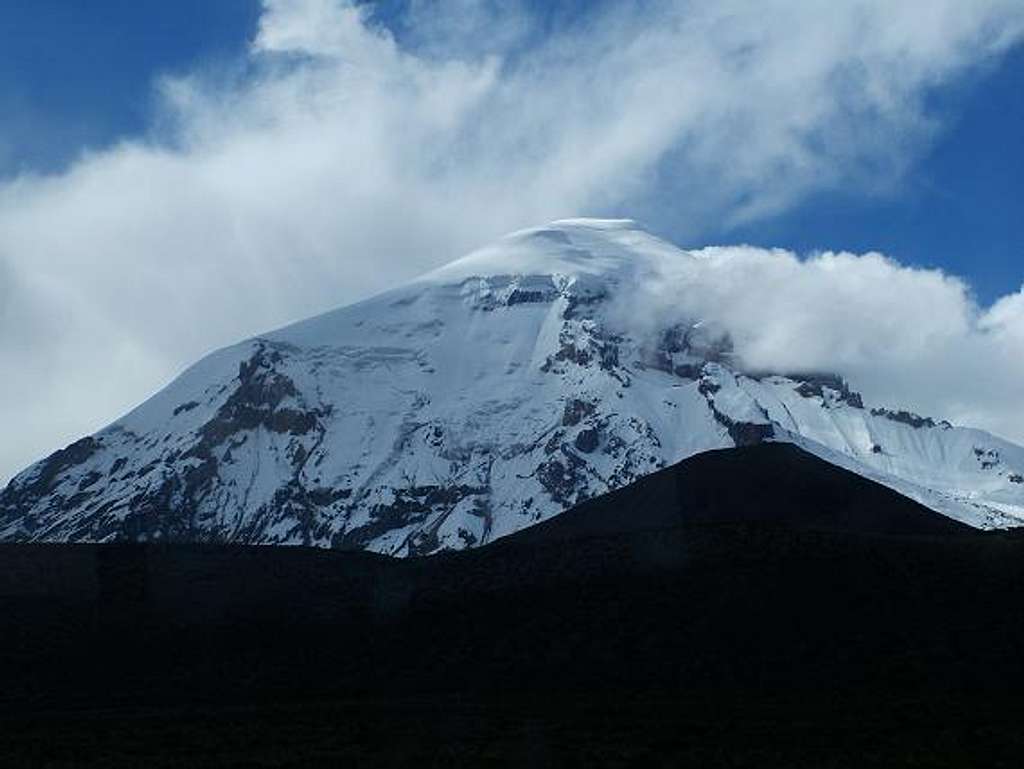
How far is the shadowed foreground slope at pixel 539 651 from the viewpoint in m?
67.8

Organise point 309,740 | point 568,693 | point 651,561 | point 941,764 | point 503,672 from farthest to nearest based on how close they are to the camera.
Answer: point 651,561 → point 503,672 → point 568,693 → point 309,740 → point 941,764

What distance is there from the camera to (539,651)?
321ft

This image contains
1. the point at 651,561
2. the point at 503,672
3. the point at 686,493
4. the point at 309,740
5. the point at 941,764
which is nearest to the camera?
the point at 941,764

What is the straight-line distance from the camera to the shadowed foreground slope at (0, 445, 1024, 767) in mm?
67750

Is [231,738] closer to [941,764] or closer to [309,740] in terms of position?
[309,740]

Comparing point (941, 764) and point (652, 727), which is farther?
point (652, 727)

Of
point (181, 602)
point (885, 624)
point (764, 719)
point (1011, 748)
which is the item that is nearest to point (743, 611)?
point (885, 624)

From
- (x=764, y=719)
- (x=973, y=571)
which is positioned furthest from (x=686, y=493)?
(x=764, y=719)

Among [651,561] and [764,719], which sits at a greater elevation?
[651,561]

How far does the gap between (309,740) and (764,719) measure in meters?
22.5

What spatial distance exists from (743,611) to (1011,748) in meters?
35.6

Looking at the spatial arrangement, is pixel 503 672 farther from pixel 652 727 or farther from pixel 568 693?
pixel 652 727

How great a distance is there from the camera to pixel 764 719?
73.2 meters

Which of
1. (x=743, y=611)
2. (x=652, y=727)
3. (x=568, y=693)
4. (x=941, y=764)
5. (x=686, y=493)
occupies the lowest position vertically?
(x=941, y=764)
